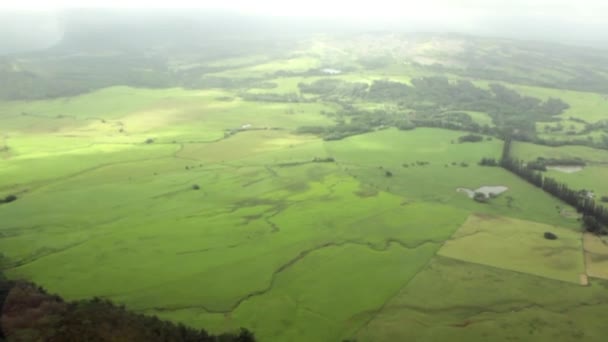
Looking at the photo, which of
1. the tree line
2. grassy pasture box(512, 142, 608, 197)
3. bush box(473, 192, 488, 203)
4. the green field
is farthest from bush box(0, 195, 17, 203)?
grassy pasture box(512, 142, 608, 197)

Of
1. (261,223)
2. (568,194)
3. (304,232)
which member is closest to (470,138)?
(568,194)

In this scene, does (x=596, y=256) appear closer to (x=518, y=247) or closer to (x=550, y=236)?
(x=550, y=236)

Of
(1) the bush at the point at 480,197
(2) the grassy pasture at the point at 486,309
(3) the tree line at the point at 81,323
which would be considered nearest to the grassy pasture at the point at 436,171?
(1) the bush at the point at 480,197

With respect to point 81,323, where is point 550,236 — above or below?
below

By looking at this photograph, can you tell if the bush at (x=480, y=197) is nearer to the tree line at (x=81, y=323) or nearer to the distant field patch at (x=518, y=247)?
the distant field patch at (x=518, y=247)

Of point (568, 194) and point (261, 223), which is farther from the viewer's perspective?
point (568, 194)

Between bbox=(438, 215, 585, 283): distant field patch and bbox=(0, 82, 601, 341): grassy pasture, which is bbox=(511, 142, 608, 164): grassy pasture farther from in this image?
bbox=(438, 215, 585, 283): distant field patch
